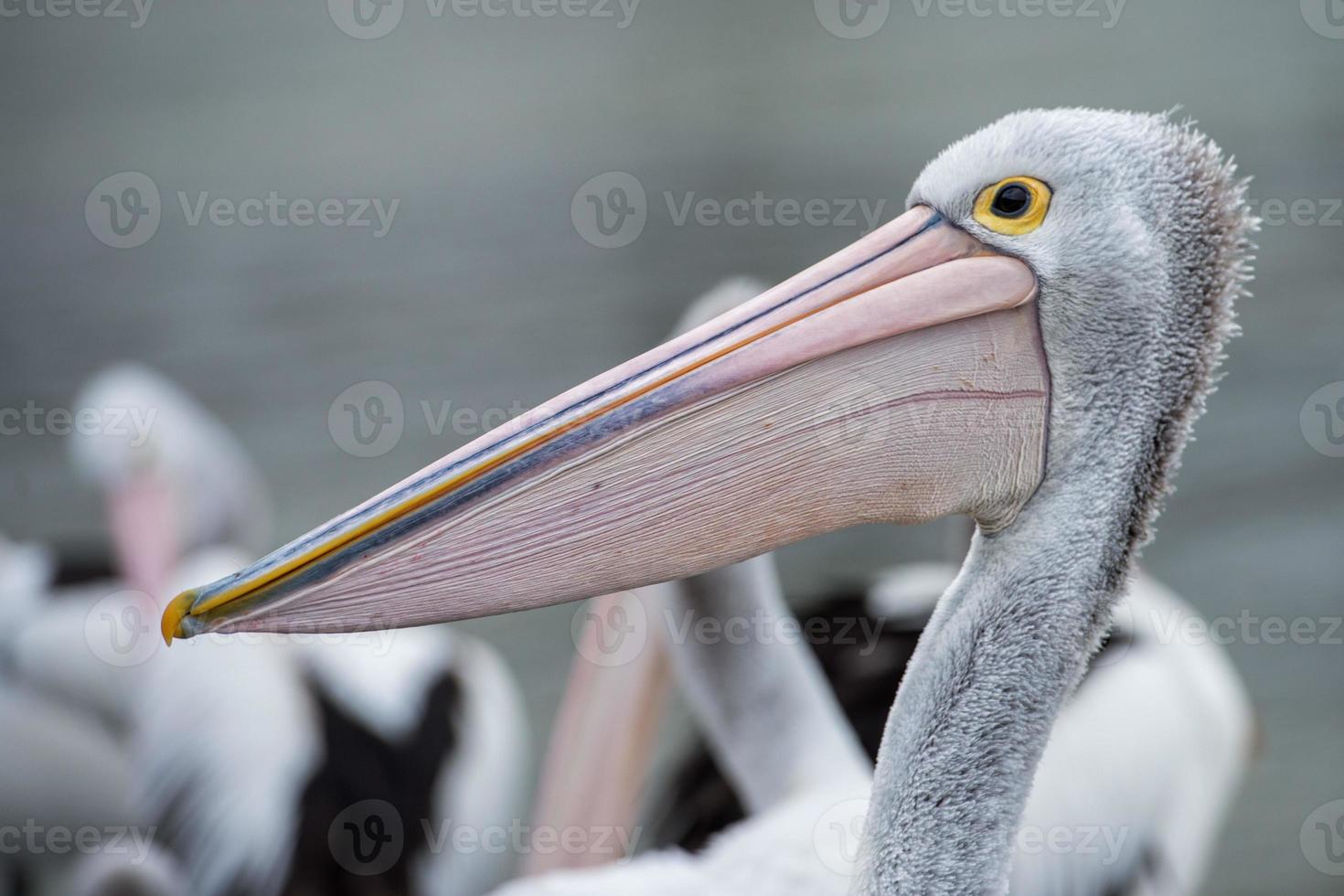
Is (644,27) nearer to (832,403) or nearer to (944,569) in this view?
(944,569)

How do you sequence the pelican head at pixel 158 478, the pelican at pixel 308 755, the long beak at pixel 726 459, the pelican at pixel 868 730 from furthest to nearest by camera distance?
the pelican head at pixel 158 478 → the pelican at pixel 308 755 → the pelican at pixel 868 730 → the long beak at pixel 726 459

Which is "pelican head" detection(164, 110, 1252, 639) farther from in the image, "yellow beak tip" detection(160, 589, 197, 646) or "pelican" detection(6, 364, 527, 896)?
"pelican" detection(6, 364, 527, 896)

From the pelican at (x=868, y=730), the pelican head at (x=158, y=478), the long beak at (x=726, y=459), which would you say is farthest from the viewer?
the pelican head at (x=158, y=478)

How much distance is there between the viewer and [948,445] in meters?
1.41

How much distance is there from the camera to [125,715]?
14.6 ft

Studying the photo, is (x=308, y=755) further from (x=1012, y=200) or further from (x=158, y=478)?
(x=1012, y=200)

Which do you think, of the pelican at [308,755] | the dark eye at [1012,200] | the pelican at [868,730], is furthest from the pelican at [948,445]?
the pelican at [308,755]

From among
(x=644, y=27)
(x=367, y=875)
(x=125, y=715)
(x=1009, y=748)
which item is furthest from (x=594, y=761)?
(x=644, y=27)

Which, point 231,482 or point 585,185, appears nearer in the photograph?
point 231,482

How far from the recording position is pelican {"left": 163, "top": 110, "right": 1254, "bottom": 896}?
52.6 inches

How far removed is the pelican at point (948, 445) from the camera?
134cm

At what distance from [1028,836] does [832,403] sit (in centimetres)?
181

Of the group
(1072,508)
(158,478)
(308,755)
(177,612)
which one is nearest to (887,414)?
(1072,508)

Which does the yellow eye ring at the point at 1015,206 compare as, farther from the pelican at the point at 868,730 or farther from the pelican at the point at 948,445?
the pelican at the point at 868,730
